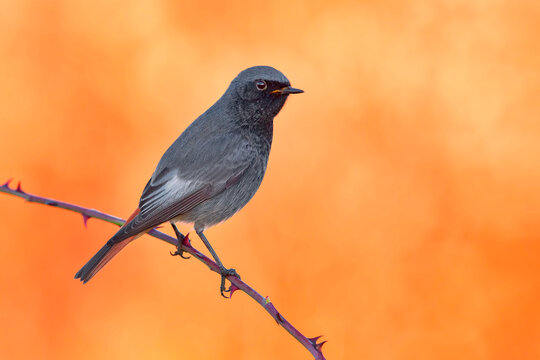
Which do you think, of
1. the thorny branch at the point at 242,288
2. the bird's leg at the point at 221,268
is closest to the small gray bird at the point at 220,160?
the bird's leg at the point at 221,268

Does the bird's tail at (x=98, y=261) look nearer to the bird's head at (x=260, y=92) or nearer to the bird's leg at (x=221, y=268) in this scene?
the bird's leg at (x=221, y=268)

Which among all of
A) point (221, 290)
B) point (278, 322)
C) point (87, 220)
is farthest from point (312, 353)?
point (221, 290)

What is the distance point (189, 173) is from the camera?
4152mm

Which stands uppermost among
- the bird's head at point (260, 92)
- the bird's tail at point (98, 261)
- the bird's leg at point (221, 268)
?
the bird's head at point (260, 92)

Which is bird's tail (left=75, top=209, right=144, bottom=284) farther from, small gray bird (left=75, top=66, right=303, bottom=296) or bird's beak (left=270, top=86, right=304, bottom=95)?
bird's beak (left=270, top=86, right=304, bottom=95)

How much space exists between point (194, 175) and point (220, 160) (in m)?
0.25

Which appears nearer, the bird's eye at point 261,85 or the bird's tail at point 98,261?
the bird's tail at point 98,261

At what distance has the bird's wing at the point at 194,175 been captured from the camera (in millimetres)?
4082

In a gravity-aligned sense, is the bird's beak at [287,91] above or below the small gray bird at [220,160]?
above

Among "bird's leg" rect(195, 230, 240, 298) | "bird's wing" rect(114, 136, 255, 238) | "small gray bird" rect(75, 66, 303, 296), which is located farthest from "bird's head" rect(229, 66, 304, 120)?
"bird's leg" rect(195, 230, 240, 298)

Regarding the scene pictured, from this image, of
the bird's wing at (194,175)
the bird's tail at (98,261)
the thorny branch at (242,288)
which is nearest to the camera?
the thorny branch at (242,288)

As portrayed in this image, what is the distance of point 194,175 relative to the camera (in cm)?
416

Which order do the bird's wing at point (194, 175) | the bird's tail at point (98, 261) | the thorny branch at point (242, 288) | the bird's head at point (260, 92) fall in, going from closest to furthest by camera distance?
the thorny branch at point (242, 288)
the bird's tail at point (98, 261)
the bird's wing at point (194, 175)
the bird's head at point (260, 92)

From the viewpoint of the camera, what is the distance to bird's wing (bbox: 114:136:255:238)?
13.4 feet
